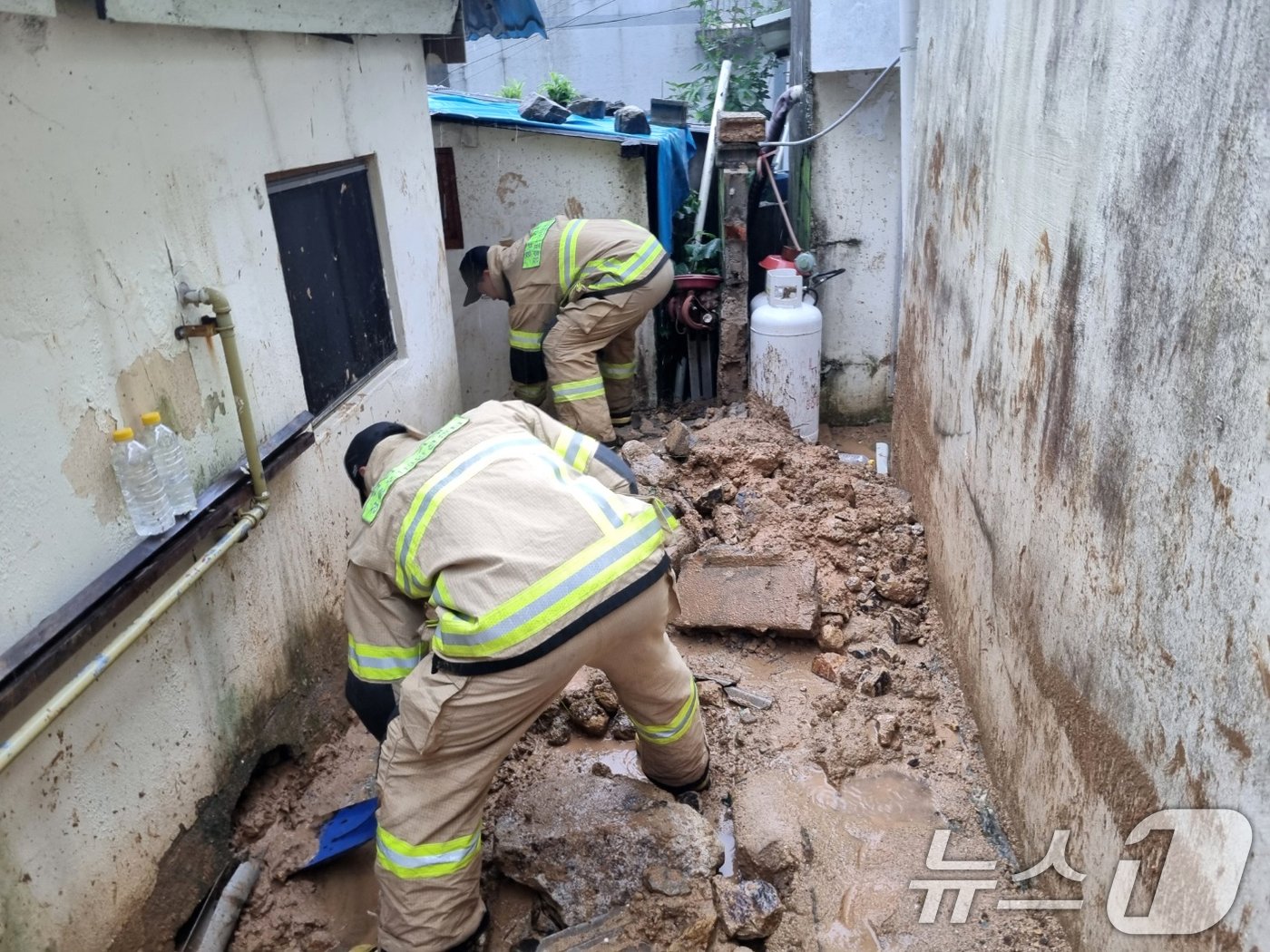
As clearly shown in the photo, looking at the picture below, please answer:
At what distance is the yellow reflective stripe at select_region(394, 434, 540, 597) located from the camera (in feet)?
7.78

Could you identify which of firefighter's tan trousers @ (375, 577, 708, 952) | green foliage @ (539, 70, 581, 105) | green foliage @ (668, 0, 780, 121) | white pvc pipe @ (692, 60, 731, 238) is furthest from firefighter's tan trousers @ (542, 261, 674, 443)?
green foliage @ (668, 0, 780, 121)

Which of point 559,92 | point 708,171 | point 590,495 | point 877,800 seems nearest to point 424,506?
point 590,495

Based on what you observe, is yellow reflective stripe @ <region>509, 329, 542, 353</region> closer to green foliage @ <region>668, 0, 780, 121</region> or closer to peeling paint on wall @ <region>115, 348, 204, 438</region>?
peeling paint on wall @ <region>115, 348, 204, 438</region>

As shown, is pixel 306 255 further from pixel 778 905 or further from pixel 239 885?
pixel 778 905

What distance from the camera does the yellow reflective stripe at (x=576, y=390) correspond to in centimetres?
578

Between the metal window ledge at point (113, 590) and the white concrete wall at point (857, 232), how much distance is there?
4.32 m

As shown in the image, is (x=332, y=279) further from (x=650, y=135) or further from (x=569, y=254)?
(x=650, y=135)

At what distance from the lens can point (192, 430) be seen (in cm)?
281

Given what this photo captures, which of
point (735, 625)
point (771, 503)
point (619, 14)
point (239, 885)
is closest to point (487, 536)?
point (239, 885)

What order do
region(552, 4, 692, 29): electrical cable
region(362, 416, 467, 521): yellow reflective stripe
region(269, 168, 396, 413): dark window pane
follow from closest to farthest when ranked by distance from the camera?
region(362, 416, 467, 521): yellow reflective stripe, region(269, 168, 396, 413): dark window pane, region(552, 4, 692, 29): electrical cable

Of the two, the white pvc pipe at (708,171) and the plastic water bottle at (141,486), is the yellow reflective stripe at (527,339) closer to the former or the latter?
the white pvc pipe at (708,171)

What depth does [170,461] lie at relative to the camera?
8.49ft

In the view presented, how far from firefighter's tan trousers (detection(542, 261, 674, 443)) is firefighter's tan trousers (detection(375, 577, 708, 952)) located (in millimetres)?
3311

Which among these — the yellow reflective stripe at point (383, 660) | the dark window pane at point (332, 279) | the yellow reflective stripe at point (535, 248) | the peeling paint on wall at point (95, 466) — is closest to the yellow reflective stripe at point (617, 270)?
the yellow reflective stripe at point (535, 248)
